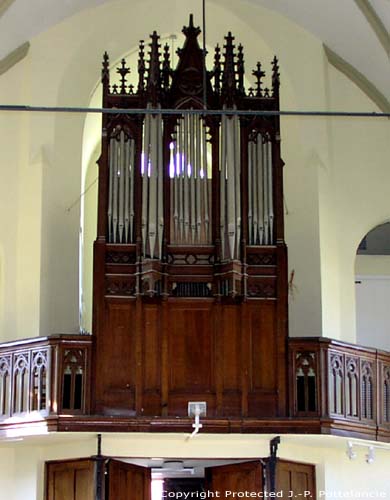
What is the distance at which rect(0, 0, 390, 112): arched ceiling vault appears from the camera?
739 inches

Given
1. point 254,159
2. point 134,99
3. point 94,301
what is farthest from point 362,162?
point 94,301

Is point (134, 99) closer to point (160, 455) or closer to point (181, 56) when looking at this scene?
point (181, 56)

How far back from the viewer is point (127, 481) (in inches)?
706

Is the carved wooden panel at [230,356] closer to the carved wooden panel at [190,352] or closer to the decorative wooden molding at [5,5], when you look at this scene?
the carved wooden panel at [190,352]

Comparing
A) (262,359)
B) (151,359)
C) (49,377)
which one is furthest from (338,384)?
(49,377)

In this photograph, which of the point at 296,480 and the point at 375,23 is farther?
the point at 375,23

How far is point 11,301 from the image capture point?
1888cm

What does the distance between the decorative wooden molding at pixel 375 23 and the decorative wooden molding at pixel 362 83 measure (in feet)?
4.28

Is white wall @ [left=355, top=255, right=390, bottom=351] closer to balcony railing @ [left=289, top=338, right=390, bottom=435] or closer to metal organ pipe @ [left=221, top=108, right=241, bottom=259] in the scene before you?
balcony railing @ [left=289, top=338, right=390, bottom=435]

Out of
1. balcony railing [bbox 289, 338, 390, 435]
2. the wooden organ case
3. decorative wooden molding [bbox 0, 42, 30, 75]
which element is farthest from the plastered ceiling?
balcony railing [bbox 289, 338, 390, 435]

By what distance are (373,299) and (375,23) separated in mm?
5520

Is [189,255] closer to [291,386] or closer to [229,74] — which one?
[291,386]

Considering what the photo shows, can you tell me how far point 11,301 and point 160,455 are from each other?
3657 mm

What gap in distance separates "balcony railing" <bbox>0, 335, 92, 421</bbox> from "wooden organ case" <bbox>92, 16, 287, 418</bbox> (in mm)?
224
